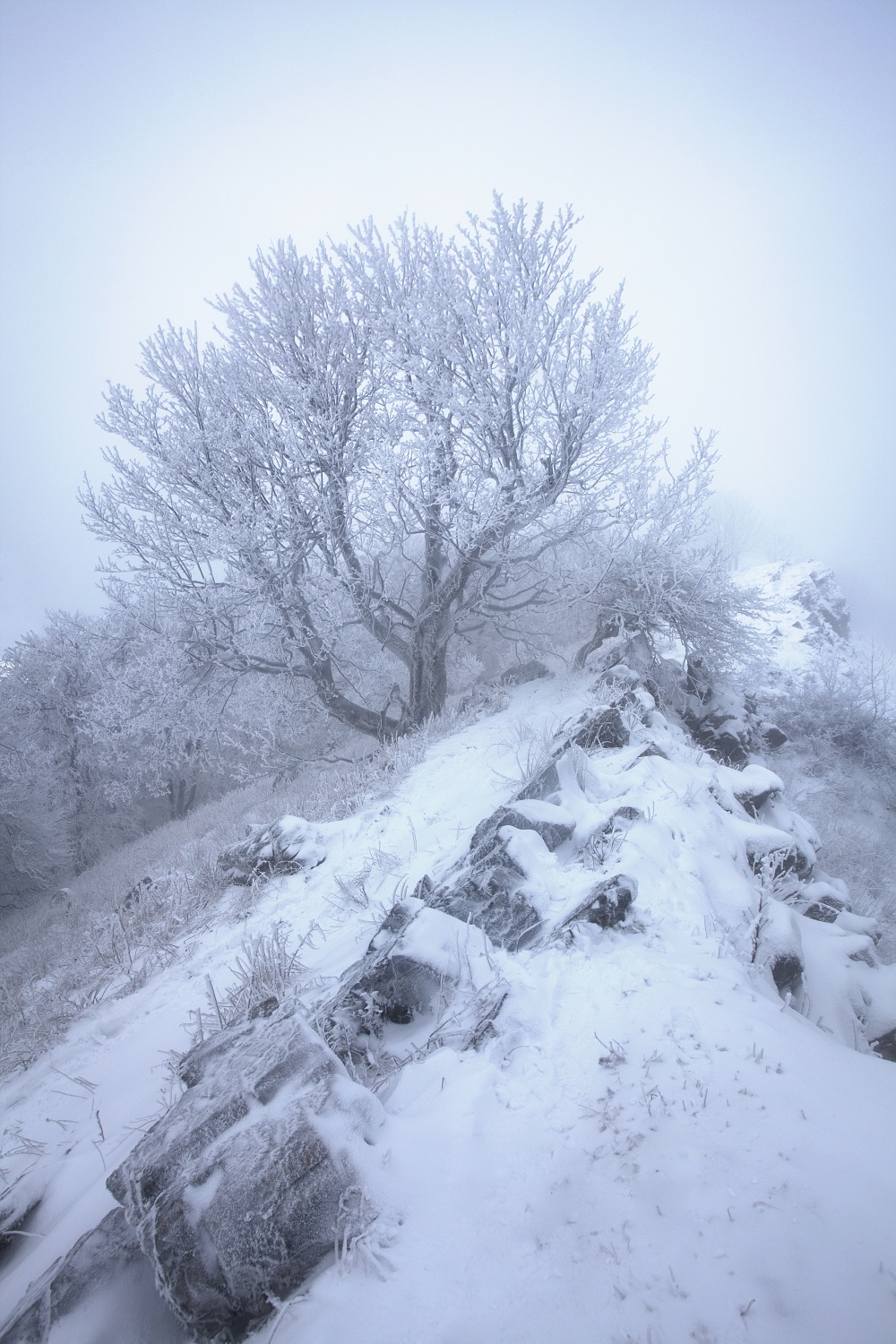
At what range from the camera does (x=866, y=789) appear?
32.6ft

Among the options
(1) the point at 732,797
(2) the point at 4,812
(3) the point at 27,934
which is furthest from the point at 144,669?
(2) the point at 4,812

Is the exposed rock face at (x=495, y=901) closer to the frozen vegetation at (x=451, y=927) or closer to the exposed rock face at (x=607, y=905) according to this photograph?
the frozen vegetation at (x=451, y=927)

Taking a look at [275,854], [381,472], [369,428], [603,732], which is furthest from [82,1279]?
[369,428]

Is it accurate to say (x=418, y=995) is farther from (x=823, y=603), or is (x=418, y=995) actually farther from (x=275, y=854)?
(x=823, y=603)

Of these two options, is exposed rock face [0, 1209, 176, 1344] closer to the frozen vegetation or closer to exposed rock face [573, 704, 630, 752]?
the frozen vegetation

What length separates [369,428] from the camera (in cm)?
789

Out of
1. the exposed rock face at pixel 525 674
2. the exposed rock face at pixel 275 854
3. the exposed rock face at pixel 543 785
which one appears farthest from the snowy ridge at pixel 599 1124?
the exposed rock face at pixel 525 674

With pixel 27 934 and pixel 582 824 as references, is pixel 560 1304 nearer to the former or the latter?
pixel 582 824

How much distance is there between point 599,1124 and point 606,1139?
2.0 inches

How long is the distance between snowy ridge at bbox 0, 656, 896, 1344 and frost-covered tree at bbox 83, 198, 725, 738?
210 inches

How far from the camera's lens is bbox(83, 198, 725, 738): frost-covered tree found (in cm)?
742

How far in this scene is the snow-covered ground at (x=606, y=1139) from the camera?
121 cm

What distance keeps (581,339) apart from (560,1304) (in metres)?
8.55

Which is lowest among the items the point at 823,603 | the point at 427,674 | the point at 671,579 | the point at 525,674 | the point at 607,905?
the point at 823,603
